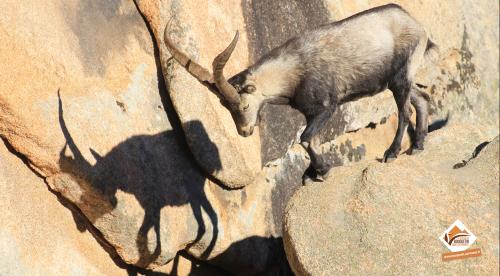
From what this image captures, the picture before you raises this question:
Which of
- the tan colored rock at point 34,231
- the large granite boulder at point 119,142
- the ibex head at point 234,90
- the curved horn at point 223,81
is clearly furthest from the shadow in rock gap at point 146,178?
the curved horn at point 223,81

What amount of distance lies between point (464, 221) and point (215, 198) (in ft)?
11.9

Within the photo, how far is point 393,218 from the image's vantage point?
7934mm

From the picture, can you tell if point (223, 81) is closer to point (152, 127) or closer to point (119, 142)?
point (119, 142)

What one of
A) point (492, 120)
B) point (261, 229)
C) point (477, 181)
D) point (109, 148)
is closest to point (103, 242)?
point (109, 148)

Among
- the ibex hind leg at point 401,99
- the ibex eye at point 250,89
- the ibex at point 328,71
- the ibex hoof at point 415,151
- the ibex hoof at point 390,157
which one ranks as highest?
the ibex eye at point 250,89

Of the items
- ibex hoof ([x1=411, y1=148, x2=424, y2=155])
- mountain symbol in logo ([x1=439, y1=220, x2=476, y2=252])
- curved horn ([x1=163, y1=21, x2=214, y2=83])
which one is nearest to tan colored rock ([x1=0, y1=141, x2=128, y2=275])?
curved horn ([x1=163, y1=21, x2=214, y2=83])

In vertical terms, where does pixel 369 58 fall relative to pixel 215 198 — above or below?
above

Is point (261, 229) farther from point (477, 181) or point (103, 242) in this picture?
point (477, 181)

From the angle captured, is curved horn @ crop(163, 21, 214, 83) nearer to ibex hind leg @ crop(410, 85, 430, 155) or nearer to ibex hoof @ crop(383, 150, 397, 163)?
ibex hoof @ crop(383, 150, 397, 163)

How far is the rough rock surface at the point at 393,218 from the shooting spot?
25.2 feet

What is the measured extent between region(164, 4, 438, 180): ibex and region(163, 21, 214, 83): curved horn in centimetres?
14

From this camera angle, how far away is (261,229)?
433 inches

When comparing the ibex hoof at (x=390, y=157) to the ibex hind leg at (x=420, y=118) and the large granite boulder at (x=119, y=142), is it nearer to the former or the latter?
the ibex hind leg at (x=420, y=118)

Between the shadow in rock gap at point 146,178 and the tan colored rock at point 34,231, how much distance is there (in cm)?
37
